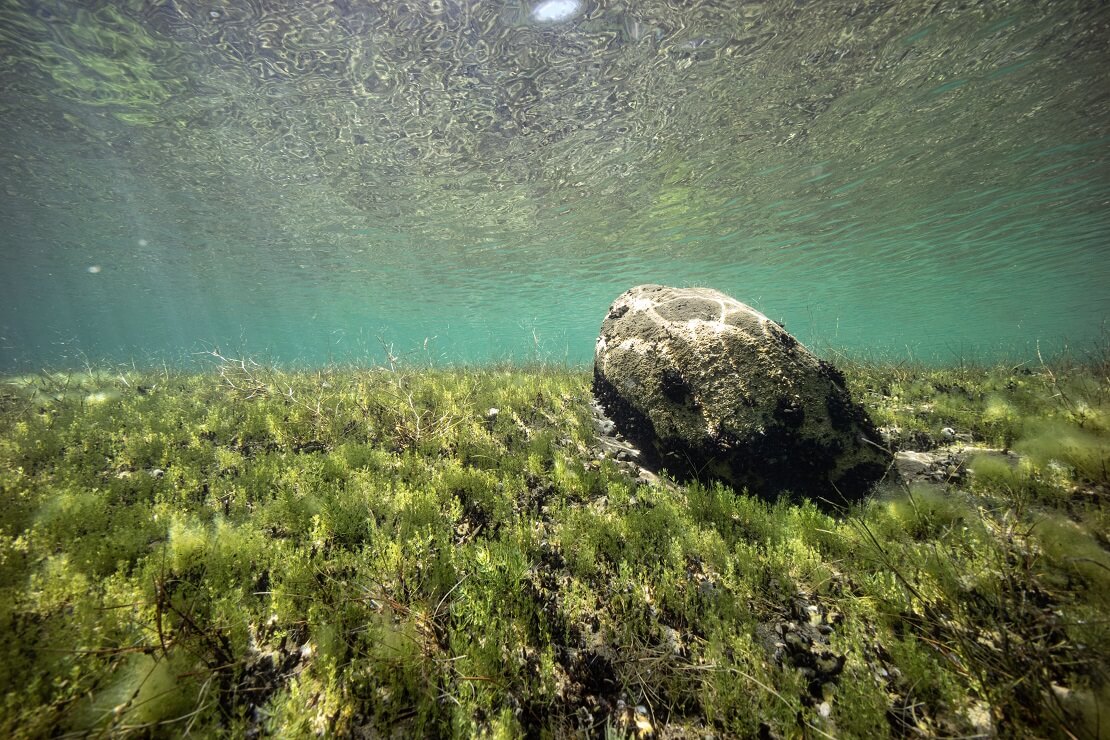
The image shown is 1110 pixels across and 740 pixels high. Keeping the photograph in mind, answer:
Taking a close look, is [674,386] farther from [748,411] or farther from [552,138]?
[552,138]

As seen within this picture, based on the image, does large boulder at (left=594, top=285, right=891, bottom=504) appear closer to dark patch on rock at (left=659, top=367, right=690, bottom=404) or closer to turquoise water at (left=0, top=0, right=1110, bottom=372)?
dark patch on rock at (left=659, top=367, right=690, bottom=404)

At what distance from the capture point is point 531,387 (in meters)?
7.77

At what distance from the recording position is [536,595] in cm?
300

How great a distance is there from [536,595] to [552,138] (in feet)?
41.5

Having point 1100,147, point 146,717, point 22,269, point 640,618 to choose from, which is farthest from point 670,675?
point 22,269

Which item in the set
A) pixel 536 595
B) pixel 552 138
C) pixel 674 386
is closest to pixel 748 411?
pixel 674 386

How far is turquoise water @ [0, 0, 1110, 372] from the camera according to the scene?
301 inches

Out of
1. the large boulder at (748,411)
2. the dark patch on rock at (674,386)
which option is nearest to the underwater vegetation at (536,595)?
the large boulder at (748,411)

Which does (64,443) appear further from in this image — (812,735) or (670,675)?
(812,735)

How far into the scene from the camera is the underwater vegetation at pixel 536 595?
2.11 meters

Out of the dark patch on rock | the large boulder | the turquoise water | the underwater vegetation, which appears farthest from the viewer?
the turquoise water

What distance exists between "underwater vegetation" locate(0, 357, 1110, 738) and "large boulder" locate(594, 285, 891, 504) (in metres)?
0.36

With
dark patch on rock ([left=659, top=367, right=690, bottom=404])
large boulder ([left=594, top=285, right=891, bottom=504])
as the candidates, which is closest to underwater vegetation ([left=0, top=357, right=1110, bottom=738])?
large boulder ([left=594, top=285, right=891, bottom=504])

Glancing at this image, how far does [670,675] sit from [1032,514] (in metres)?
3.87
